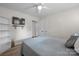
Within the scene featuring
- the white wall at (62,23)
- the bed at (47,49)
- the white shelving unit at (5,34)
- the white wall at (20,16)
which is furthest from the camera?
the white shelving unit at (5,34)

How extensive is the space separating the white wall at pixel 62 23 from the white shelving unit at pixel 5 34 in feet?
2.40

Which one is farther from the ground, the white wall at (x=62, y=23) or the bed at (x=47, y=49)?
the white wall at (x=62, y=23)

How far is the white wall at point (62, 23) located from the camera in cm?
131

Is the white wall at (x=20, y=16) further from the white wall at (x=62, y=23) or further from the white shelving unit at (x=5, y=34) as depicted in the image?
the white wall at (x=62, y=23)

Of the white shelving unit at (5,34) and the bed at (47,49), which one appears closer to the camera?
the bed at (47,49)

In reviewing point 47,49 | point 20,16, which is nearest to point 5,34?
point 20,16

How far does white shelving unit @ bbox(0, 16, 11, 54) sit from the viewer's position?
1.62 meters

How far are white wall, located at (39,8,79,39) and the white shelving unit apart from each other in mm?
733

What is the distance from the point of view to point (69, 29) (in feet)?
4.61

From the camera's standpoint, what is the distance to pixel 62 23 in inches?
57.4

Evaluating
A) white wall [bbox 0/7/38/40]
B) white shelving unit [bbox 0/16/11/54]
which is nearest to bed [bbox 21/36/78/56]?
white wall [bbox 0/7/38/40]

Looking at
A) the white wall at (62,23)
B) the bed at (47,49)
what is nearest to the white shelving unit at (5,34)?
the bed at (47,49)

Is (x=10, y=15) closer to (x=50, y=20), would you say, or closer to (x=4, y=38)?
(x=4, y=38)

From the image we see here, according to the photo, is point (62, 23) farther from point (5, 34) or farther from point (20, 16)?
point (5, 34)
